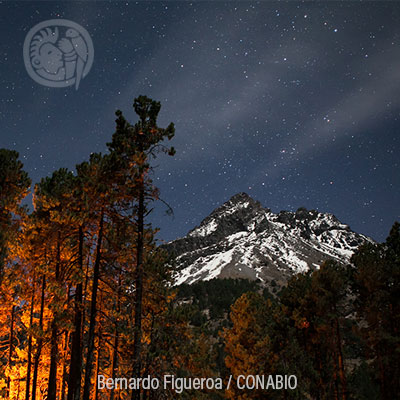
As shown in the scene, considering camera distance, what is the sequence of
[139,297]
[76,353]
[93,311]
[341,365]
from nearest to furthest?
[93,311] < [139,297] < [76,353] < [341,365]

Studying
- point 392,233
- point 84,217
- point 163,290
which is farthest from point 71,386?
point 392,233

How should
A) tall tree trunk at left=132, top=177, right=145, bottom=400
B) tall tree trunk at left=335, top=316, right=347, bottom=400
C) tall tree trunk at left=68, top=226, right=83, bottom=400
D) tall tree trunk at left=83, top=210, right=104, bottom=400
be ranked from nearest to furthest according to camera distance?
tall tree trunk at left=132, top=177, right=145, bottom=400 < tall tree trunk at left=83, top=210, right=104, bottom=400 < tall tree trunk at left=68, top=226, right=83, bottom=400 < tall tree trunk at left=335, top=316, right=347, bottom=400

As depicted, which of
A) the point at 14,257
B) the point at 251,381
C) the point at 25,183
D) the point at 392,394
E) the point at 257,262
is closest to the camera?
the point at 25,183

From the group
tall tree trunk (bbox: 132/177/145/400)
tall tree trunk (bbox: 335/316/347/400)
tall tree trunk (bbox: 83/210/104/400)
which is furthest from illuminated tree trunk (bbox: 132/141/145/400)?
tall tree trunk (bbox: 335/316/347/400)

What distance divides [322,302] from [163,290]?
452 inches

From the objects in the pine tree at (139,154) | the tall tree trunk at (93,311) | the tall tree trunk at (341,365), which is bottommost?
the tall tree trunk at (341,365)

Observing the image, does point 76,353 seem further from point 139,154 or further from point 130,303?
point 139,154

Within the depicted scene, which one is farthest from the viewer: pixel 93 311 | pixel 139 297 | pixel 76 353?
pixel 76 353

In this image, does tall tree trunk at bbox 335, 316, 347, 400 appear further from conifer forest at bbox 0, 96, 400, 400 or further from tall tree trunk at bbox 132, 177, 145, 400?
tall tree trunk at bbox 132, 177, 145, 400

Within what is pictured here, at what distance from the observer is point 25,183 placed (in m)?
12.4

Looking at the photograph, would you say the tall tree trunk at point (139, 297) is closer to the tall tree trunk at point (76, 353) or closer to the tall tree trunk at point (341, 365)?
the tall tree trunk at point (76, 353)

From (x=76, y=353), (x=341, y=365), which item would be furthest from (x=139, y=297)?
(x=341, y=365)

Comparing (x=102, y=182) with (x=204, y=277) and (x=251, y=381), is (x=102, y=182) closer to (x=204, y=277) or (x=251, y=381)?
(x=251, y=381)

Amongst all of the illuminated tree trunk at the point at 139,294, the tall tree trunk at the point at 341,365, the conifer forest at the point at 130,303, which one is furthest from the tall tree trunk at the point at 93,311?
the tall tree trunk at the point at 341,365
